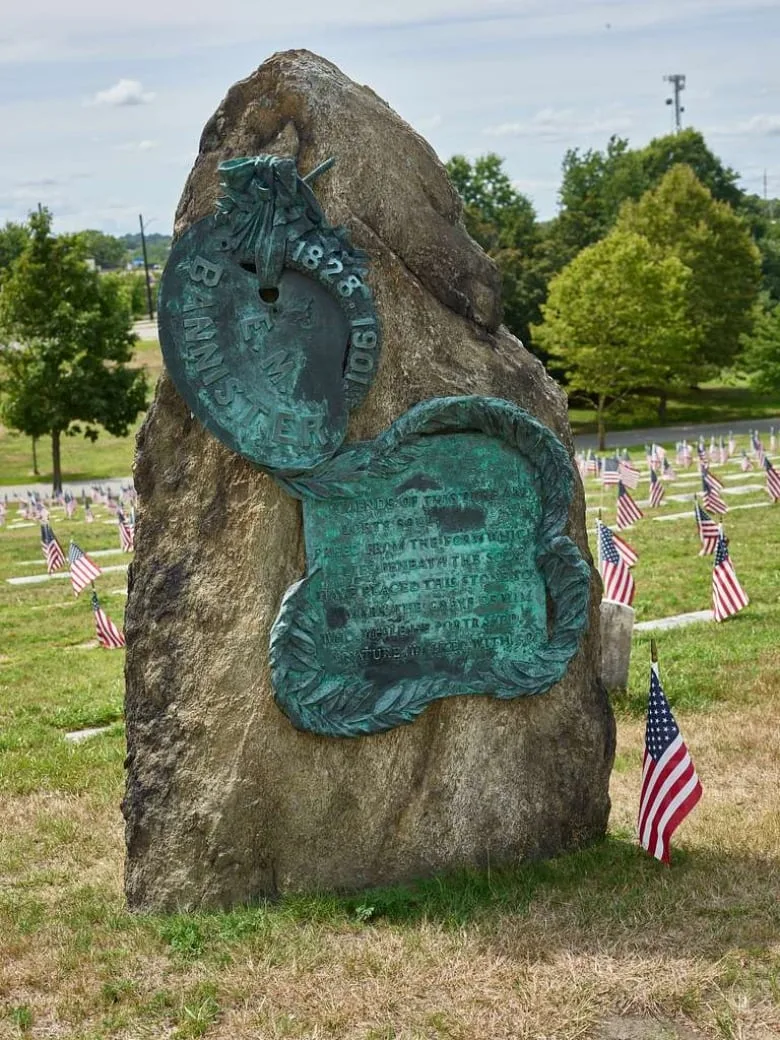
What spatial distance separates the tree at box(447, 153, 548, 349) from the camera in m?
53.2

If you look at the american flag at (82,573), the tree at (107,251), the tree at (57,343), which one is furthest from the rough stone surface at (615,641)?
the tree at (107,251)

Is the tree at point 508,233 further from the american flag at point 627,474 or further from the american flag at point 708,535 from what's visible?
the american flag at point 708,535

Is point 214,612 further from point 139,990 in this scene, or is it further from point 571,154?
point 571,154

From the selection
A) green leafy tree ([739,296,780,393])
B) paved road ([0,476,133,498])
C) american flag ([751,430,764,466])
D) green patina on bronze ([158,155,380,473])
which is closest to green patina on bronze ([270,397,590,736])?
green patina on bronze ([158,155,380,473])

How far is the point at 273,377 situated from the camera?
629cm

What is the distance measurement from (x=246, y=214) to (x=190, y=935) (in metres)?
3.45

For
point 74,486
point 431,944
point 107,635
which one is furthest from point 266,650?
point 74,486

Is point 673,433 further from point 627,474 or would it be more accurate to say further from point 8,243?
point 8,243

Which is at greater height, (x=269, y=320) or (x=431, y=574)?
(x=269, y=320)

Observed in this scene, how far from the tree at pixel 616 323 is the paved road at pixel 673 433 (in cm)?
167

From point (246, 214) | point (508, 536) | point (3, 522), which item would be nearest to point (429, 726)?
point (508, 536)

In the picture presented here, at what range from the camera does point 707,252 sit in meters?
54.7

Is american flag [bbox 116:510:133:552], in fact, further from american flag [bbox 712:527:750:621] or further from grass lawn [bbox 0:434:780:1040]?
grass lawn [bbox 0:434:780:1040]

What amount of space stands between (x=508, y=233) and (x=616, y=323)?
14833 millimetres
